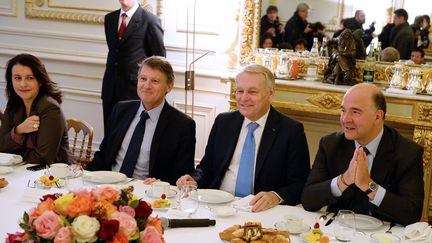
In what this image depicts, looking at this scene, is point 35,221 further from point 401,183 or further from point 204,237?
point 401,183

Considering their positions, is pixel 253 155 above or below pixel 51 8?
below

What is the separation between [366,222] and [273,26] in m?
2.93

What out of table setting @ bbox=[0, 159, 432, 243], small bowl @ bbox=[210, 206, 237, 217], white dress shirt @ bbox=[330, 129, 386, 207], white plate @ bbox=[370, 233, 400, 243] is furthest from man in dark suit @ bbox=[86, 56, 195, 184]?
white plate @ bbox=[370, 233, 400, 243]

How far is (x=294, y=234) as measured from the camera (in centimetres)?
228

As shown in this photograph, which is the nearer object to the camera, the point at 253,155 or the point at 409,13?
the point at 253,155

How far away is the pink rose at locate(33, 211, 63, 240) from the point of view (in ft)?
5.18

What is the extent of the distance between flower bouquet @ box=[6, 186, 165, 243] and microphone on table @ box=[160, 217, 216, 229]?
53 cm

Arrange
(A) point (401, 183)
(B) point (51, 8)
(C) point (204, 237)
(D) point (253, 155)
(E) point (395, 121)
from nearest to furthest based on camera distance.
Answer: (C) point (204, 237) < (A) point (401, 183) < (D) point (253, 155) < (E) point (395, 121) < (B) point (51, 8)

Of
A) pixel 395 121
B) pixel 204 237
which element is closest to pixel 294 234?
pixel 204 237

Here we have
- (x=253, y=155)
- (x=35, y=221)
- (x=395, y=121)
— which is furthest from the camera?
(x=395, y=121)

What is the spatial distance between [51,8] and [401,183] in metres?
4.16

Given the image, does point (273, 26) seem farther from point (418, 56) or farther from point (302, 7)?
point (418, 56)

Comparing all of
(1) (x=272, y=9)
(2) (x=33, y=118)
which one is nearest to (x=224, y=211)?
(2) (x=33, y=118)

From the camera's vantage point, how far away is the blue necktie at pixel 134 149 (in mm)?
3258
